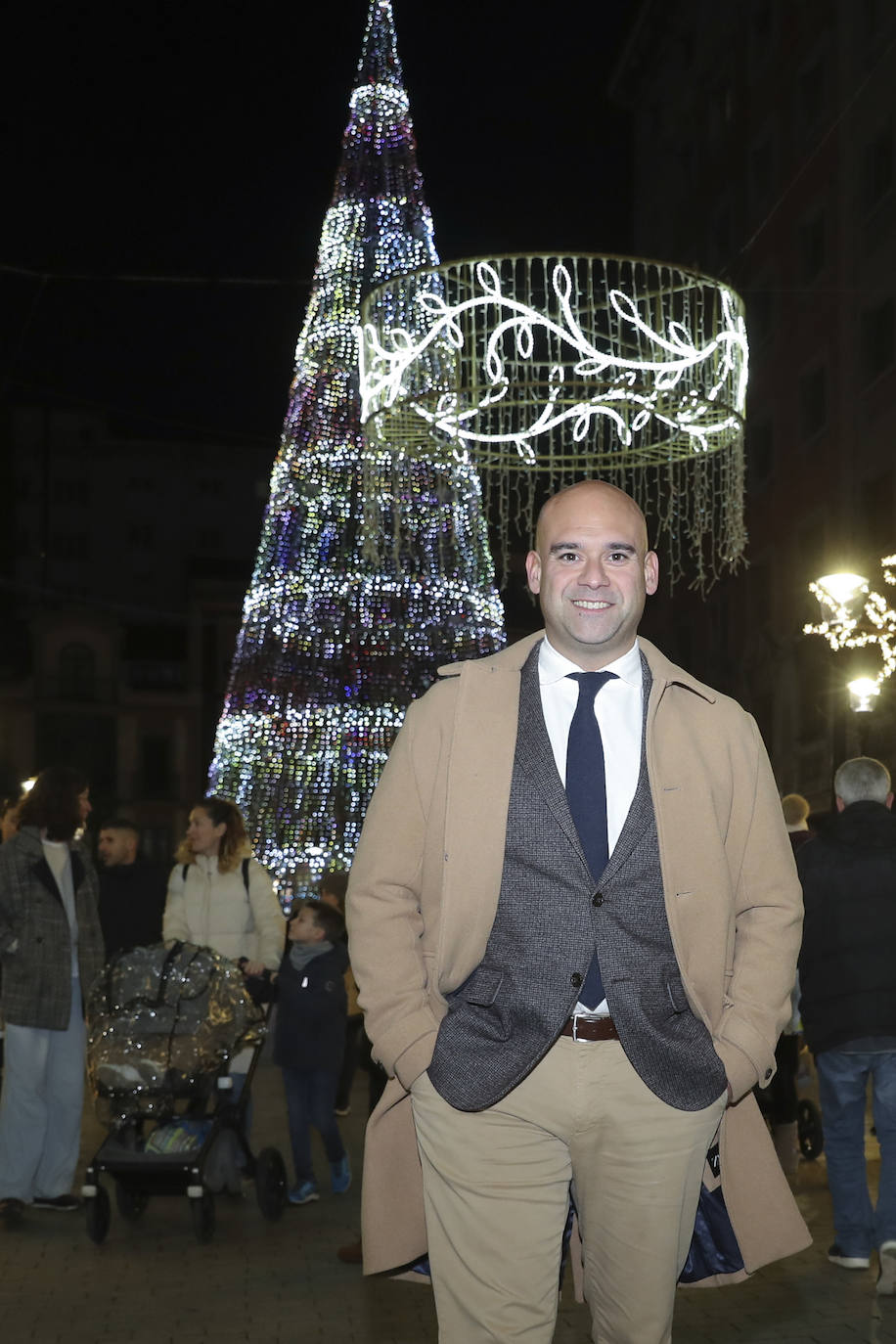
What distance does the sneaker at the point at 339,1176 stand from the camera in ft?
32.0

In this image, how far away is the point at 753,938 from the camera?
4098mm

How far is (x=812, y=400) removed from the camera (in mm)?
33719

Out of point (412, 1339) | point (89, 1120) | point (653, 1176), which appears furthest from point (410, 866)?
point (89, 1120)

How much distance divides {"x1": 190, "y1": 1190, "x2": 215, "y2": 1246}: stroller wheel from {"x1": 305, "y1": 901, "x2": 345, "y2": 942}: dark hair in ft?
5.51

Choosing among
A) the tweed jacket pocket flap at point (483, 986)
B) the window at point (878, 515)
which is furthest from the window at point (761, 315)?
the tweed jacket pocket flap at point (483, 986)

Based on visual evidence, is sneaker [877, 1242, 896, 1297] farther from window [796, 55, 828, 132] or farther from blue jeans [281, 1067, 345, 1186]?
window [796, 55, 828, 132]

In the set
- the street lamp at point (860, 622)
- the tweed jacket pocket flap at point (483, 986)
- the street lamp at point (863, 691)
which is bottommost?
the tweed jacket pocket flap at point (483, 986)

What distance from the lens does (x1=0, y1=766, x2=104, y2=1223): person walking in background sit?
30.2 feet

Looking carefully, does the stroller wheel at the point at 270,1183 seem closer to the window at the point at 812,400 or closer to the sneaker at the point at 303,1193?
the sneaker at the point at 303,1193

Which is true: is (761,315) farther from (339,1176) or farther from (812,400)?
(339,1176)

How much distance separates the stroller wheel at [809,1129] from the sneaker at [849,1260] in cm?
294

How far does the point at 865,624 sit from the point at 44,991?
38.0 feet

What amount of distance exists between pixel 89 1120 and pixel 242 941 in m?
3.18

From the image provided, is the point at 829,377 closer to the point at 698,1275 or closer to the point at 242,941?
the point at 242,941
